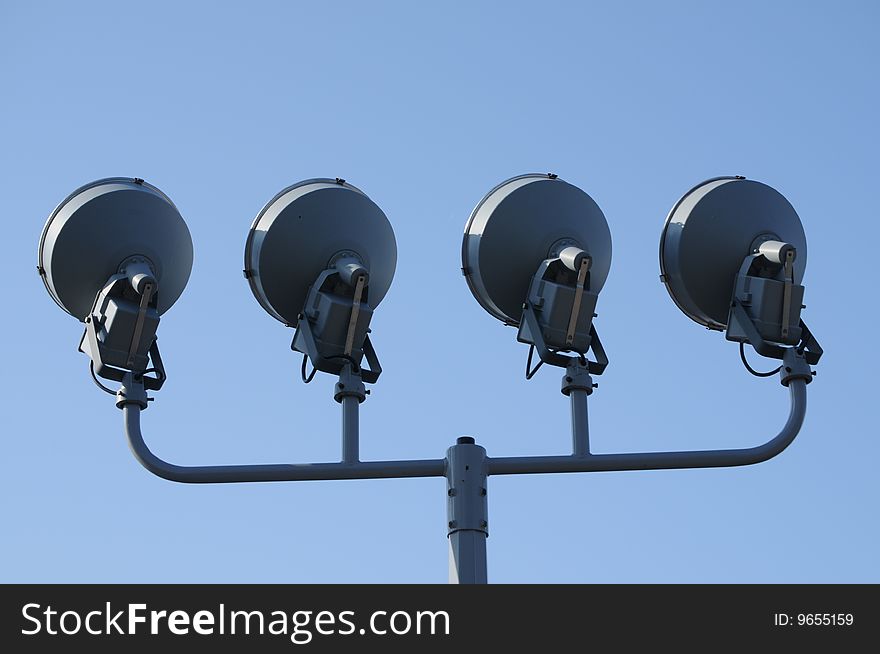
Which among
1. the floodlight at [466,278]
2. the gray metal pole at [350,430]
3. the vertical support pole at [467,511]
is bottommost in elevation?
the vertical support pole at [467,511]

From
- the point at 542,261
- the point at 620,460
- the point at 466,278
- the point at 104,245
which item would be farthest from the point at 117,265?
the point at 620,460

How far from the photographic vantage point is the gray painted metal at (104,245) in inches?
484

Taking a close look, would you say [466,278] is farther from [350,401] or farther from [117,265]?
[117,265]

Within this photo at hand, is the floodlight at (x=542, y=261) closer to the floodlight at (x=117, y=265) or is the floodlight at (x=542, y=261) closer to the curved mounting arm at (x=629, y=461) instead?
the curved mounting arm at (x=629, y=461)

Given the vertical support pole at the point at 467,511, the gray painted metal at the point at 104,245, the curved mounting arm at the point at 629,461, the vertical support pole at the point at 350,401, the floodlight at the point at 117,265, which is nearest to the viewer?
the vertical support pole at the point at 467,511

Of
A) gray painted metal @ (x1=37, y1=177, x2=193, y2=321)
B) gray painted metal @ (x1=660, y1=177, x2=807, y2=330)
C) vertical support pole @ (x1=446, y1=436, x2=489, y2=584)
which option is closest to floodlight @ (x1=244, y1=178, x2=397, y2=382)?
gray painted metal @ (x1=37, y1=177, x2=193, y2=321)

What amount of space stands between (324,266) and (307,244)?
0.71ft

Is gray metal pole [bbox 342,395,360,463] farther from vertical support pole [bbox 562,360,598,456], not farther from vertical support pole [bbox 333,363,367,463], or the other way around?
vertical support pole [bbox 562,360,598,456]

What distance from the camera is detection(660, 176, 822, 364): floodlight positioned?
12.4 meters

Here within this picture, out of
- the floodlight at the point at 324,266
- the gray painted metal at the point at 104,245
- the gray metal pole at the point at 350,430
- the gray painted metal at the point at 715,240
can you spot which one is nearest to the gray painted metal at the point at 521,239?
the gray painted metal at the point at 715,240

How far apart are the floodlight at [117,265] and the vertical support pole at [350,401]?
1.37 meters

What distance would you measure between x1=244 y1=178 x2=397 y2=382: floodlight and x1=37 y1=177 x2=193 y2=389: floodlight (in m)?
0.68

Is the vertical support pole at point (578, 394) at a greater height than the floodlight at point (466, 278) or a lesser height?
lesser

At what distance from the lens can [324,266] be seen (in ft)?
40.6
